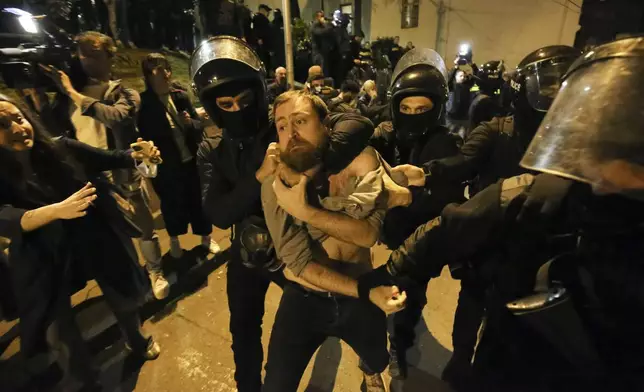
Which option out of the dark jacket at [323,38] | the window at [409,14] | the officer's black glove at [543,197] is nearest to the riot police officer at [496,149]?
the officer's black glove at [543,197]

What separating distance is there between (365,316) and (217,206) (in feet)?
3.04

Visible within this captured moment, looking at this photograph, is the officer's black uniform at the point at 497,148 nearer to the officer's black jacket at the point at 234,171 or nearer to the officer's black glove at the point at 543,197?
the officer's black glove at the point at 543,197

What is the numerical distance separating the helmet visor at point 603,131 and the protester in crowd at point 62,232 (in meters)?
2.18

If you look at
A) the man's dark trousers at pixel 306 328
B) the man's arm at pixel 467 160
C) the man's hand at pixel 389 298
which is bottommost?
the man's dark trousers at pixel 306 328

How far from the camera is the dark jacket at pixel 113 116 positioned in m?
2.95

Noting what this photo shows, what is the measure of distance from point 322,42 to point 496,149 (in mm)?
8986

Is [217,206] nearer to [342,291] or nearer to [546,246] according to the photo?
[342,291]

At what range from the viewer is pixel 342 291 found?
1696 millimetres

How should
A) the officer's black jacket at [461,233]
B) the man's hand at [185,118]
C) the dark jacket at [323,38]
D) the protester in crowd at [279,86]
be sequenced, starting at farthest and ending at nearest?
1. the dark jacket at [323,38]
2. the protester in crowd at [279,86]
3. the man's hand at [185,118]
4. the officer's black jacket at [461,233]

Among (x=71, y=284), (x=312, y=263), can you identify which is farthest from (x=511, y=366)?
(x=71, y=284)

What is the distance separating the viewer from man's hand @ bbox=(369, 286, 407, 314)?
1607 mm

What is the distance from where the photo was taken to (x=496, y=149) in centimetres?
240

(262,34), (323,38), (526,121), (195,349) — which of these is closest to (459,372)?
(526,121)

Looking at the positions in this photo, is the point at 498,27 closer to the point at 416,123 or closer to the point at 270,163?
the point at 416,123
